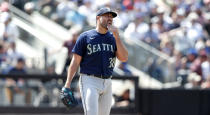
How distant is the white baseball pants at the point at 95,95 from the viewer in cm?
673

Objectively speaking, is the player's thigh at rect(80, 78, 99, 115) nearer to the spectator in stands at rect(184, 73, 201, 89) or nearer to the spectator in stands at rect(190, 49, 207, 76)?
the spectator in stands at rect(184, 73, 201, 89)

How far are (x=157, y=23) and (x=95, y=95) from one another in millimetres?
8304

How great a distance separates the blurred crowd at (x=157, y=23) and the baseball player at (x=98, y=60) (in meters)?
5.19

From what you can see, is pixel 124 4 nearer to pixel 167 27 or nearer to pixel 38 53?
pixel 167 27

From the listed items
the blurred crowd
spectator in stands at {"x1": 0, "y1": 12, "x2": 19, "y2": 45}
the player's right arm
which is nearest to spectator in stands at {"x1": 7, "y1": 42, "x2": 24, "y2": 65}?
the blurred crowd

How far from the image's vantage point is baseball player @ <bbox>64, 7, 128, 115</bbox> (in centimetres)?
683

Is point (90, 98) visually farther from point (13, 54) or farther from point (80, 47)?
point (13, 54)

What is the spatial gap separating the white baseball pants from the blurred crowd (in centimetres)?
519

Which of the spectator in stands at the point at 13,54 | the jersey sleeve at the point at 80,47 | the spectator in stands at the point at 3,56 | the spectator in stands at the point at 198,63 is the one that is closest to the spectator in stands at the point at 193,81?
the spectator in stands at the point at 198,63

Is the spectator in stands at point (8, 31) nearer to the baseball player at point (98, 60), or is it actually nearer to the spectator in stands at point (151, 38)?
the spectator in stands at point (151, 38)

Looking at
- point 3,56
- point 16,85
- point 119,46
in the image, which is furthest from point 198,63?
point 119,46

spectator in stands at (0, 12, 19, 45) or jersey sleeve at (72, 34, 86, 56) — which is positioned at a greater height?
spectator in stands at (0, 12, 19, 45)

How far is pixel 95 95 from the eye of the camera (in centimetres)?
677

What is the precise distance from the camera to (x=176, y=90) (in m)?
11.7
